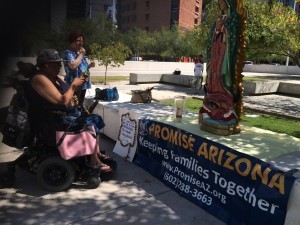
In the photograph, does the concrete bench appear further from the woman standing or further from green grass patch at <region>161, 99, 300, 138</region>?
the woman standing

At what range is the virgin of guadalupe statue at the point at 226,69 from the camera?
157 inches

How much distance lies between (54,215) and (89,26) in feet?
64.1

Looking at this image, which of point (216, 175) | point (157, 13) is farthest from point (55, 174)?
point (157, 13)

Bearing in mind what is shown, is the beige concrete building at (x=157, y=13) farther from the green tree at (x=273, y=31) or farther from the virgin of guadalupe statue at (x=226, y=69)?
Result: the virgin of guadalupe statue at (x=226, y=69)

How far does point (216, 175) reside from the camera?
140 inches

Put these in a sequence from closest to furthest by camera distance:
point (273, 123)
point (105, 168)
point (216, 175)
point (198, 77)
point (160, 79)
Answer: point (216, 175) → point (105, 168) → point (273, 123) → point (198, 77) → point (160, 79)

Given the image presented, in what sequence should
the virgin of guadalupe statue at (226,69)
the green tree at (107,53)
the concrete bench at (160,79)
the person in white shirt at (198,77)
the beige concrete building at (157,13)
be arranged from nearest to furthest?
the virgin of guadalupe statue at (226,69), the person in white shirt at (198,77), the green tree at (107,53), the concrete bench at (160,79), the beige concrete building at (157,13)

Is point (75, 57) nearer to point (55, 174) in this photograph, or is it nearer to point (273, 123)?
point (55, 174)

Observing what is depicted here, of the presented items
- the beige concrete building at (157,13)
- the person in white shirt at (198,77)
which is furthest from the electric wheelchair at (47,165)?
the beige concrete building at (157,13)

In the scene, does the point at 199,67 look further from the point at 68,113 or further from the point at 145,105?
the point at 68,113

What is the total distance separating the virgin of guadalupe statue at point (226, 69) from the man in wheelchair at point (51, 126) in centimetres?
175

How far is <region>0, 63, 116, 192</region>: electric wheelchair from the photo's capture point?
3752 millimetres

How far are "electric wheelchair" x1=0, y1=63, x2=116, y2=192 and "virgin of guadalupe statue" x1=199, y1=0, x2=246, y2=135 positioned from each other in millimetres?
1808

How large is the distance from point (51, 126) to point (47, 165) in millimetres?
514
